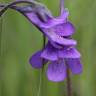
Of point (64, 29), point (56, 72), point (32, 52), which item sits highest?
point (64, 29)

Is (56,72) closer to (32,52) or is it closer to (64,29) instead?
(64,29)

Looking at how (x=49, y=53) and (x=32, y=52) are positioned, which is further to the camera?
(x=32, y=52)

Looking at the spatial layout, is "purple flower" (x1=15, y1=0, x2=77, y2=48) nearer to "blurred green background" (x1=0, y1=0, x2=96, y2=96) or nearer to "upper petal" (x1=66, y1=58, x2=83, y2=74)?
"upper petal" (x1=66, y1=58, x2=83, y2=74)

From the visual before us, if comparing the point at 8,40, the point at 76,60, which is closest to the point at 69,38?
the point at 76,60

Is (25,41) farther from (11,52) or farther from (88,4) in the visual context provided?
(88,4)

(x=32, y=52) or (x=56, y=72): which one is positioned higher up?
(x=56, y=72)

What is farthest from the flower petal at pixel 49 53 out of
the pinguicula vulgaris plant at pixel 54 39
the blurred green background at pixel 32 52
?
the blurred green background at pixel 32 52

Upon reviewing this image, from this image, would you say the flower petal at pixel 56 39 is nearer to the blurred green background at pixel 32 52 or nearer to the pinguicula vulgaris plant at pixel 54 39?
the pinguicula vulgaris plant at pixel 54 39

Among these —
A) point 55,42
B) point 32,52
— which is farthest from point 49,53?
point 32,52
